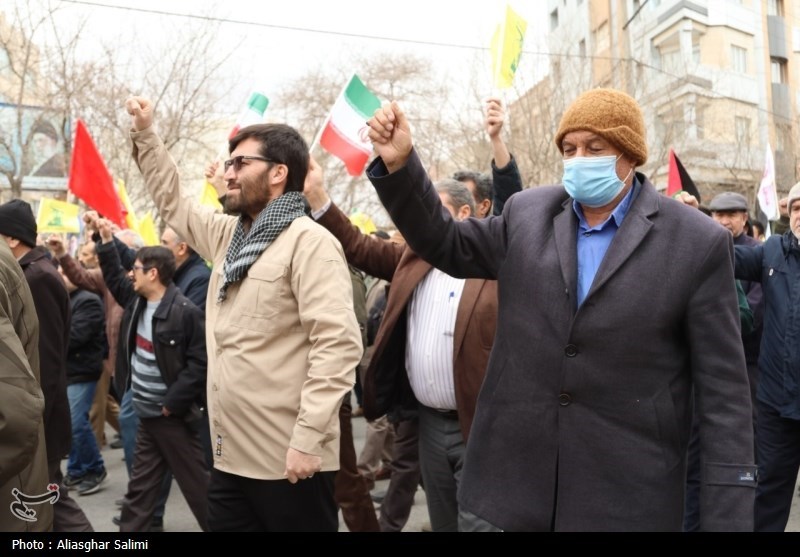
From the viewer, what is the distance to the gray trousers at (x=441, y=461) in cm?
408

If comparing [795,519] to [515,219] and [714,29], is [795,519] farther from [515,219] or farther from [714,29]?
[714,29]

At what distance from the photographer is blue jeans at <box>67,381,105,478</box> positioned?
24.5 ft

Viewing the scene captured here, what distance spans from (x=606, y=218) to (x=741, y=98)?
1106 inches

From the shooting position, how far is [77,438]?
7.50m

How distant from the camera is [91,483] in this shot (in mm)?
7586

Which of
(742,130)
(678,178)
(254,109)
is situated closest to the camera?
(254,109)

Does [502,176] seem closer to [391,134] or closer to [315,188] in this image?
[315,188]

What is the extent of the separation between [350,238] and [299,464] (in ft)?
5.45

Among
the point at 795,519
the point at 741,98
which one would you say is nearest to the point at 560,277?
the point at 795,519

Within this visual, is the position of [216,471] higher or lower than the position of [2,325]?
lower

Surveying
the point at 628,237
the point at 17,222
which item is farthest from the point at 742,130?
the point at 628,237

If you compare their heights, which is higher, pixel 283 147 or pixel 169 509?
pixel 283 147
